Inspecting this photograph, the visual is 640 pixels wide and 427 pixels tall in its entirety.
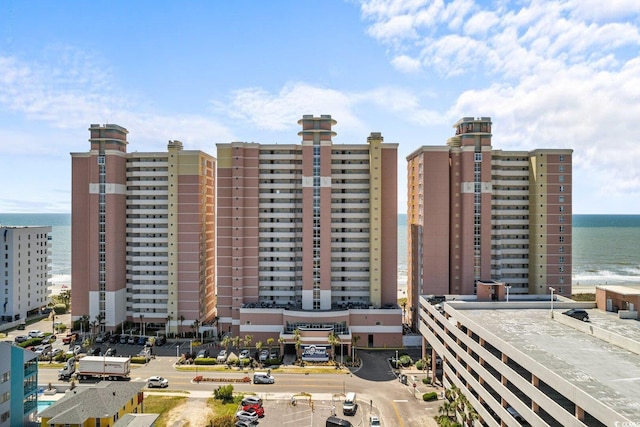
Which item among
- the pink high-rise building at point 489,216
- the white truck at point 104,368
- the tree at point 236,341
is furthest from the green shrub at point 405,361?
the white truck at point 104,368

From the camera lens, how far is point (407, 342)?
6738cm

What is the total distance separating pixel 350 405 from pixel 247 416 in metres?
11.2

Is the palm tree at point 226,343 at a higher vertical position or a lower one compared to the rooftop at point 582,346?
lower

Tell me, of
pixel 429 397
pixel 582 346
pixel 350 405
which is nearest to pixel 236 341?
pixel 350 405

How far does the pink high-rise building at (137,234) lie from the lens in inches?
2842

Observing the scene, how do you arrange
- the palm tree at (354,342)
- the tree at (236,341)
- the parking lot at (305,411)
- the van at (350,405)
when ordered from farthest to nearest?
1. the tree at (236,341)
2. the palm tree at (354,342)
3. the van at (350,405)
4. the parking lot at (305,411)

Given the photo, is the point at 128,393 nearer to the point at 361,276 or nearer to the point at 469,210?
the point at 361,276

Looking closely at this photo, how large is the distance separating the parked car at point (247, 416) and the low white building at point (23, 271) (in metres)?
62.5

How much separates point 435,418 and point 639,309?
24860mm

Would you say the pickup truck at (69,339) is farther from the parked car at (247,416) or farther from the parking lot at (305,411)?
the parked car at (247,416)

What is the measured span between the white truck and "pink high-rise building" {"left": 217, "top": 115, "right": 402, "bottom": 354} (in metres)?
20.5

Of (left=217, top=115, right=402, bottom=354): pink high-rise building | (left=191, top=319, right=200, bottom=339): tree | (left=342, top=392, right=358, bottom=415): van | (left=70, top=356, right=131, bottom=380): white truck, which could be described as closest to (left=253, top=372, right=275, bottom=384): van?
(left=342, top=392, right=358, bottom=415): van

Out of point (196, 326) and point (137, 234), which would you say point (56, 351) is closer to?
point (196, 326)

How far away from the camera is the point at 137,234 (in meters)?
75.0
